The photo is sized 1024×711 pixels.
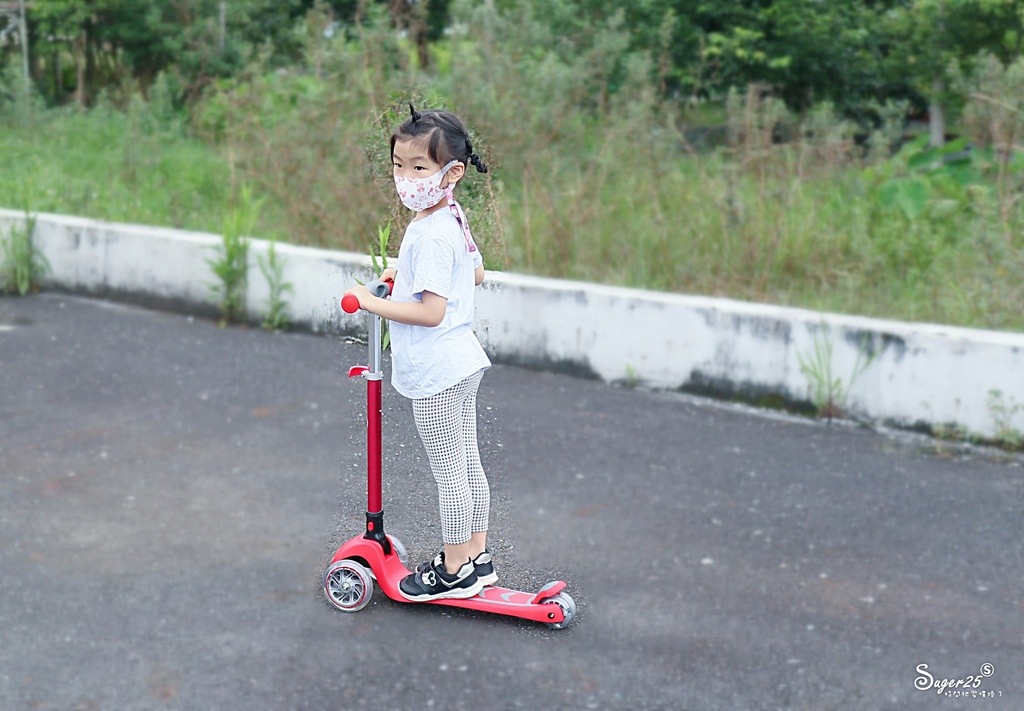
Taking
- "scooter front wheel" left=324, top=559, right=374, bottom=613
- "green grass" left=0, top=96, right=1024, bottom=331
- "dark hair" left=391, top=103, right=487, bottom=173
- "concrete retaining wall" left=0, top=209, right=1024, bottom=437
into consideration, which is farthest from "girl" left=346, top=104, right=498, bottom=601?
"green grass" left=0, top=96, right=1024, bottom=331

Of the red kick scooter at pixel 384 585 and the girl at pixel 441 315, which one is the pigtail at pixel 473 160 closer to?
the girl at pixel 441 315

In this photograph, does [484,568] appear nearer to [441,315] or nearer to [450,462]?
[450,462]

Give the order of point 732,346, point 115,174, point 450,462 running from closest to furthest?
1. point 450,462
2. point 732,346
3. point 115,174

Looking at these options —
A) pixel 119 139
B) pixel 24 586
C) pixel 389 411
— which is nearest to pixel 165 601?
pixel 24 586

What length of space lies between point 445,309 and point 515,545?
234 centimetres

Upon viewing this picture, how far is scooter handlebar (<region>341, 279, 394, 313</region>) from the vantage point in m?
2.22

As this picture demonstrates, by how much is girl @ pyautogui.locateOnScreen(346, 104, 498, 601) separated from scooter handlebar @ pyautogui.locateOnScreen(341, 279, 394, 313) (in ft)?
0.05

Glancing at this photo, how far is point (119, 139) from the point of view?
518 inches

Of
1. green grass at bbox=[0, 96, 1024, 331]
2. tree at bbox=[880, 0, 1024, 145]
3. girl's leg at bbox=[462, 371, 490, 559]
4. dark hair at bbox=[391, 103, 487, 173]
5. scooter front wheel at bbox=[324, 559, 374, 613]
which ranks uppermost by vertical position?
tree at bbox=[880, 0, 1024, 145]

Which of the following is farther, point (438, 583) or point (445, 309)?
point (438, 583)

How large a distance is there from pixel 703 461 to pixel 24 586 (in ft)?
9.52

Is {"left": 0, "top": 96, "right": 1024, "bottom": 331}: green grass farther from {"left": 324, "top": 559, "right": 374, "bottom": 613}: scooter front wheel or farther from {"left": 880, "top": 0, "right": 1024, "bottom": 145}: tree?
{"left": 324, "top": 559, "right": 374, "bottom": 613}: scooter front wheel

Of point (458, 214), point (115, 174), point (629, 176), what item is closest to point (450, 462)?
point (458, 214)

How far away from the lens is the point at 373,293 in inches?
90.1
